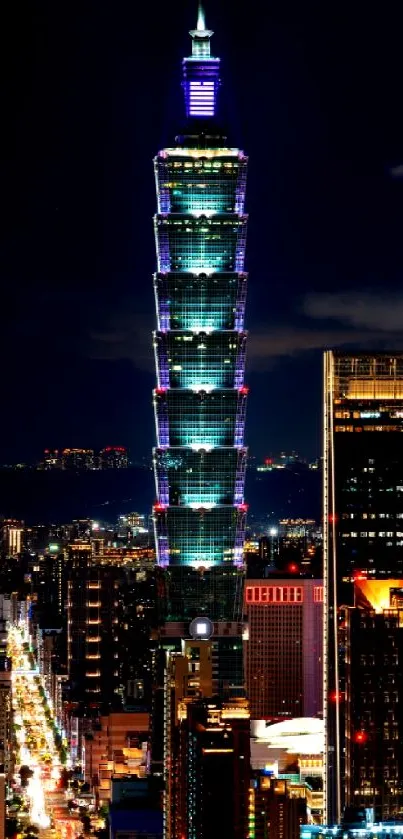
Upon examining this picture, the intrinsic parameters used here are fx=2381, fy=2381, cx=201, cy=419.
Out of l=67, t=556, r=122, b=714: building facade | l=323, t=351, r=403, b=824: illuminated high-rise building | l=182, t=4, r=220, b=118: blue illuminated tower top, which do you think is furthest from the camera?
l=67, t=556, r=122, b=714: building facade

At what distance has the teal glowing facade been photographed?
30.8 m

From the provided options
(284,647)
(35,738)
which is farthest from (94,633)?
(35,738)

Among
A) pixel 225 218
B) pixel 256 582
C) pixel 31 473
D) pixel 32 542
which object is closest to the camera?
pixel 225 218

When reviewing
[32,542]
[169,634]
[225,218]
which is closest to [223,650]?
[169,634]

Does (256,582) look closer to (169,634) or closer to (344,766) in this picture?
(169,634)

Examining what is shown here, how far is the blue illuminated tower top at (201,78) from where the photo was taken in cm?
2891

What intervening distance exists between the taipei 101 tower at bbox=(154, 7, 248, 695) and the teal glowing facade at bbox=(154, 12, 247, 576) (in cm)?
1

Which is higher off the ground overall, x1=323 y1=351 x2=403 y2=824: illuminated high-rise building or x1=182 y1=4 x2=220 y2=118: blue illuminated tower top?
x1=182 y1=4 x2=220 y2=118: blue illuminated tower top

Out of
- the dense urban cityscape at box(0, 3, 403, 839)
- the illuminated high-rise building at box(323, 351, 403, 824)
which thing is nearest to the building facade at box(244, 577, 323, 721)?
the dense urban cityscape at box(0, 3, 403, 839)

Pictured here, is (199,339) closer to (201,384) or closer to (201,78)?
(201,384)

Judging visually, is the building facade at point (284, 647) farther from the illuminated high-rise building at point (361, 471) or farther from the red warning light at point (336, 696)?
the red warning light at point (336, 696)

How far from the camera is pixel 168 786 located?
22.3m

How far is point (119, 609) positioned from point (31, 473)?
5029mm

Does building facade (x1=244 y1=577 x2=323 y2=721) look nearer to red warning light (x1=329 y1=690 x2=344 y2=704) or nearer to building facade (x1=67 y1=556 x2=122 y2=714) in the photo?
building facade (x1=67 y1=556 x2=122 y2=714)
